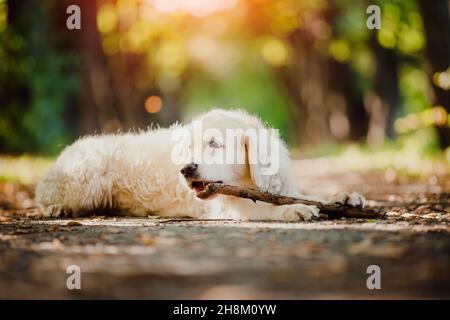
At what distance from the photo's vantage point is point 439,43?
15812mm

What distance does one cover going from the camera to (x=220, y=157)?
7.42 m

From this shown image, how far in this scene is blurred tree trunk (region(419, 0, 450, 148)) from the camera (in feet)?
51.0

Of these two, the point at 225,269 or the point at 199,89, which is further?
the point at 199,89

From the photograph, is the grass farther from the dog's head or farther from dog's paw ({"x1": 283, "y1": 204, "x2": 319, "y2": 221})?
dog's paw ({"x1": 283, "y1": 204, "x2": 319, "y2": 221})

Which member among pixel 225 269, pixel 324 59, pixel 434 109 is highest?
pixel 324 59

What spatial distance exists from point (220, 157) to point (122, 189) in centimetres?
211

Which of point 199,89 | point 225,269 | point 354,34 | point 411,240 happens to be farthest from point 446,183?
point 199,89

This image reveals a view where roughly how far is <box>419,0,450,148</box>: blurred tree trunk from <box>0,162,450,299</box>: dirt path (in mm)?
8025

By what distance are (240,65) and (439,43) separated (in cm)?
2920

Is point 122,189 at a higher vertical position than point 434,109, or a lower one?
lower

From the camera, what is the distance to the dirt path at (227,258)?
4.60m

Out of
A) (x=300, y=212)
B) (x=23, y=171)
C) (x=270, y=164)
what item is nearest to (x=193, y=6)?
(x=23, y=171)

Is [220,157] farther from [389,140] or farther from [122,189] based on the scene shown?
[389,140]

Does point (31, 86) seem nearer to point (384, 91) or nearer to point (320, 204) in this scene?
point (384, 91)
